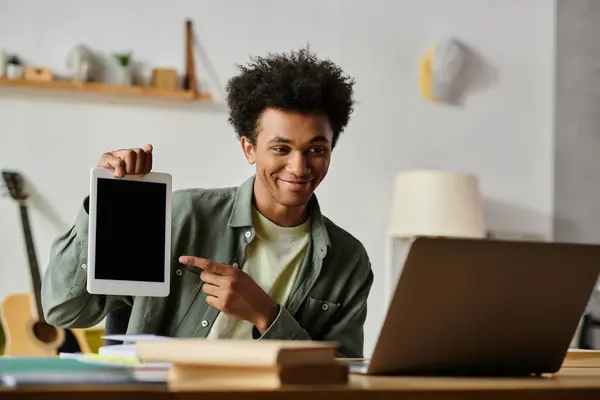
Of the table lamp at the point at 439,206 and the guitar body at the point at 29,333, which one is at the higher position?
the table lamp at the point at 439,206

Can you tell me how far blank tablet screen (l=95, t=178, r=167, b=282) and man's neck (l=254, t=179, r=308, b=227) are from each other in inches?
14.7

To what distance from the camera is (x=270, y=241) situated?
1956 millimetres

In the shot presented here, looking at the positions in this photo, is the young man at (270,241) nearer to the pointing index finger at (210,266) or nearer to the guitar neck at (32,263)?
the pointing index finger at (210,266)

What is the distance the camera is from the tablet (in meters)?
1.55

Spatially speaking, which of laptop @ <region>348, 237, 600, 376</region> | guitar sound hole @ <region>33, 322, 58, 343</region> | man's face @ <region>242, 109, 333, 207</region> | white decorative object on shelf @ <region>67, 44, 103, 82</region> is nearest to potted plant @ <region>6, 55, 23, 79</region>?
white decorative object on shelf @ <region>67, 44, 103, 82</region>

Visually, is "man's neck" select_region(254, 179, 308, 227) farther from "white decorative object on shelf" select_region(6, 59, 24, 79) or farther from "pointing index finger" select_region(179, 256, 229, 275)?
"white decorative object on shelf" select_region(6, 59, 24, 79)

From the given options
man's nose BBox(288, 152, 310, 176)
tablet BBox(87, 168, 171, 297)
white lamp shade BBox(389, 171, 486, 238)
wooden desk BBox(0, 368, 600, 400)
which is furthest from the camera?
white lamp shade BBox(389, 171, 486, 238)

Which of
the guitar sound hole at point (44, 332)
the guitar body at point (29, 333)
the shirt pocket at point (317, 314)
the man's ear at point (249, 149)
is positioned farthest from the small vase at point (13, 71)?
the shirt pocket at point (317, 314)

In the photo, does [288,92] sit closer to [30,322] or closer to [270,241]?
[270,241]

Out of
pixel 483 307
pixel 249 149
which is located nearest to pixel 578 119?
pixel 249 149

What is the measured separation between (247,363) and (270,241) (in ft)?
3.64

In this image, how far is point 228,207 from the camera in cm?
194

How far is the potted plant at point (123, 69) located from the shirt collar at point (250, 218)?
5.34 ft

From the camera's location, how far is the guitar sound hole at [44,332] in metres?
3.29
